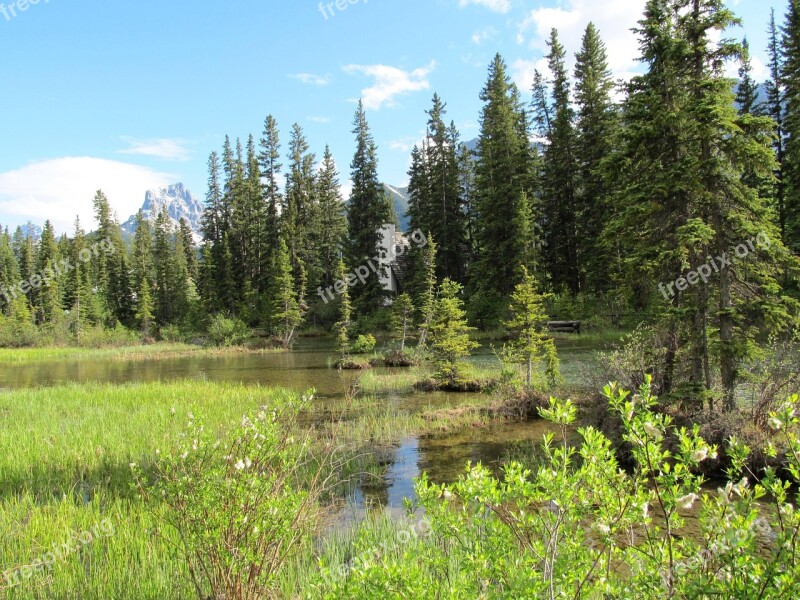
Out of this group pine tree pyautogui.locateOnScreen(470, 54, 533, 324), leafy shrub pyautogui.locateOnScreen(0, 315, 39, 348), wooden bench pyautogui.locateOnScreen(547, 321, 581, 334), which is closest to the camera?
wooden bench pyautogui.locateOnScreen(547, 321, 581, 334)

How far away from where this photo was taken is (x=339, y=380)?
23891 mm

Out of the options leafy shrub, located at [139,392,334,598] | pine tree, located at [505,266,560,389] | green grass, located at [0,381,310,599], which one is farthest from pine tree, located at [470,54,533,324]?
leafy shrub, located at [139,392,334,598]

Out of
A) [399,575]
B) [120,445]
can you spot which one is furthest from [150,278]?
[399,575]

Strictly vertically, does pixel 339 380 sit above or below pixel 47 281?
below

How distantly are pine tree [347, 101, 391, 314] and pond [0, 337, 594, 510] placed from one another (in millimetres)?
6443

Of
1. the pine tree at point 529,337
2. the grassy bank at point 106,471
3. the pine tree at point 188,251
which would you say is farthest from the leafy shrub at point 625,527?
the pine tree at point 188,251

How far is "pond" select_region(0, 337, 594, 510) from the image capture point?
1016cm

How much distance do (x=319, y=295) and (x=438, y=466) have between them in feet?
149

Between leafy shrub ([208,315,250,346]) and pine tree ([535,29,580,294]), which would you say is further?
leafy shrub ([208,315,250,346])

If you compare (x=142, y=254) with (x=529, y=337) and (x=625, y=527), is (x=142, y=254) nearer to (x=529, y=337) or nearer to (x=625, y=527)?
(x=529, y=337)

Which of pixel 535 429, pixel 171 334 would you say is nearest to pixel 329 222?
pixel 171 334

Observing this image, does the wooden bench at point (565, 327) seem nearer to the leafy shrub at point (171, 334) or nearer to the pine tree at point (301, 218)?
the pine tree at point (301, 218)

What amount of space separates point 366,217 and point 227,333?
18.0 m

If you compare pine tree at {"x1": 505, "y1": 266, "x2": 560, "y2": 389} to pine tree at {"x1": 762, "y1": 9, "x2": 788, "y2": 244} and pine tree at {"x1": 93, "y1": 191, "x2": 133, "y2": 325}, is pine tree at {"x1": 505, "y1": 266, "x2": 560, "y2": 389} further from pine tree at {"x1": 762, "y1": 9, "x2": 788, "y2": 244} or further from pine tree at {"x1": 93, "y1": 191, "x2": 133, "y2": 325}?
pine tree at {"x1": 93, "y1": 191, "x2": 133, "y2": 325}
